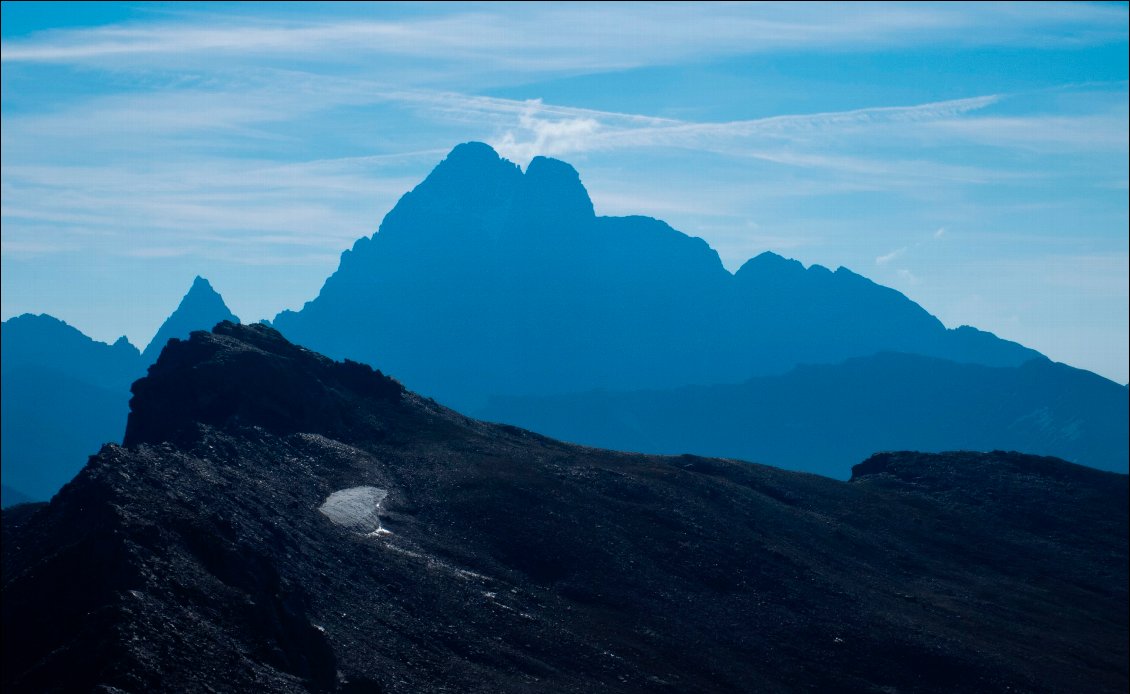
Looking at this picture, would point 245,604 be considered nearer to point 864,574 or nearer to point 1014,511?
point 864,574

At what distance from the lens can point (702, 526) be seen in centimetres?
13950

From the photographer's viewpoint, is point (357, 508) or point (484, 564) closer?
point (484, 564)

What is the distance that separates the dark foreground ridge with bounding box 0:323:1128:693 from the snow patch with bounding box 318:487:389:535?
40cm

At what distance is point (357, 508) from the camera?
12312 centimetres

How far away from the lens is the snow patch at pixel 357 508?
11762 cm

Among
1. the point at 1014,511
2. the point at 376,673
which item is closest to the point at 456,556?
the point at 376,673

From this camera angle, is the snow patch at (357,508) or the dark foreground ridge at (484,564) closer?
the dark foreground ridge at (484,564)

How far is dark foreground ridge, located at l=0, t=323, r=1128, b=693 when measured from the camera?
3014 inches

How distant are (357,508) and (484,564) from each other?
57.1 ft

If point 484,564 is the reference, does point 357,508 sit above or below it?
above

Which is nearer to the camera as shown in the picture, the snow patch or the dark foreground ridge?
the dark foreground ridge

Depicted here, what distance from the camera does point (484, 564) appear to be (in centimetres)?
11512

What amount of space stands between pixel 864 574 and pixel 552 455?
45.7 metres

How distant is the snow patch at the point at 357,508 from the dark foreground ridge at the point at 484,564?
1.32ft
